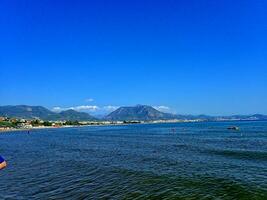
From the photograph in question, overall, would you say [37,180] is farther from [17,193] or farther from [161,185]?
[161,185]

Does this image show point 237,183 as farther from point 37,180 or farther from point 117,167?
point 37,180

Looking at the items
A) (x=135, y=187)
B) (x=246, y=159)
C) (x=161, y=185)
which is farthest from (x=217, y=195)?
(x=246, y=159)

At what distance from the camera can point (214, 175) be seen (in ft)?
107

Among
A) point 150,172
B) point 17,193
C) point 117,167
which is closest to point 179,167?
point 150,172

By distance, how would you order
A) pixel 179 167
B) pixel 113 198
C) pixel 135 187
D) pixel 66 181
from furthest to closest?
pixel 179 167
pixel 66 181
pixel 135 187
pixel 113 198

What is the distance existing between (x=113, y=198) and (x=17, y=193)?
340 inches

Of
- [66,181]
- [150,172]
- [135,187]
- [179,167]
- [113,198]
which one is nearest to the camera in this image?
[113,198]

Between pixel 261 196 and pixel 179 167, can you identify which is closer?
pixel 261 196

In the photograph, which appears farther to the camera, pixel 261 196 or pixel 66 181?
pixel 66 181

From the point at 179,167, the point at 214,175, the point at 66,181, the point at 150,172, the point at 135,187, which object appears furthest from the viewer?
the point at 179,167

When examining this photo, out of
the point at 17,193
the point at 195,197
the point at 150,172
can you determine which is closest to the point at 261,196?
the point at 195,197

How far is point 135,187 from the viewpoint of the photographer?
28.0 metres

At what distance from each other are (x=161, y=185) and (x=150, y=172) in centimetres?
661

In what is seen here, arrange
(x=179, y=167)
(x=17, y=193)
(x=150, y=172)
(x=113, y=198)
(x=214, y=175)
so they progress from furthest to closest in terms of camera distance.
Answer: (x=179, y=167), (x=150, y=172), (x=214, y=175), (x=17, y=193), (x=113, y=198)
